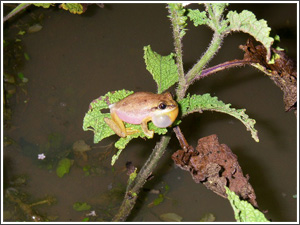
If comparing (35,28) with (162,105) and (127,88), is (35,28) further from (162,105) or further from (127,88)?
(162,105)

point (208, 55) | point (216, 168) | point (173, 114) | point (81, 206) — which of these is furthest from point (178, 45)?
point (81, 206)

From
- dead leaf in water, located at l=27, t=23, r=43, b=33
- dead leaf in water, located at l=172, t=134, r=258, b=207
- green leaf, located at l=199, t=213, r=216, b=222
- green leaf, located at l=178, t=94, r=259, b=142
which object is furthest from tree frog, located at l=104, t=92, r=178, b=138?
dead leaf in water, located at l=27, t=23, r=43, b=33

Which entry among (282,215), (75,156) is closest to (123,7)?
(75,156)

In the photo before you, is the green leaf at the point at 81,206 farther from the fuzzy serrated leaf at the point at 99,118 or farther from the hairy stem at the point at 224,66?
the hairy stem at the point at 224,66

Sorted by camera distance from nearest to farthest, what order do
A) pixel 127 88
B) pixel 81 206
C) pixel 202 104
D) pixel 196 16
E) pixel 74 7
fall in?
pixel 196 16
pixel 202 104
pixel 74 7
pixel 81 206
pixel 127 88

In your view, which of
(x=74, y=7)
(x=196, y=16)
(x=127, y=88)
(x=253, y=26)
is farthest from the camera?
(x=127, y=88)

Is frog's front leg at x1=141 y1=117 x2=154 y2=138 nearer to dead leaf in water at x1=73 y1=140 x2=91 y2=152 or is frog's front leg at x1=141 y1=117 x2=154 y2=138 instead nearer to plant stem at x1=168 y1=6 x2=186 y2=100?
plant stem at x1=168 y1=6 x2=186 y2=100
